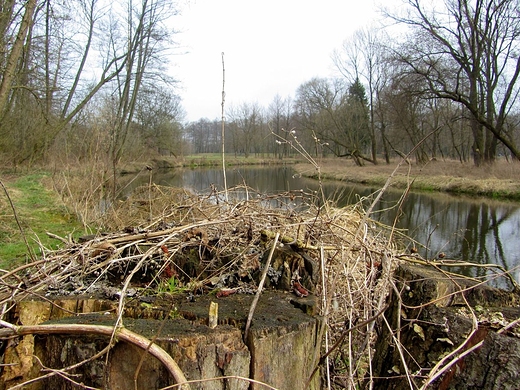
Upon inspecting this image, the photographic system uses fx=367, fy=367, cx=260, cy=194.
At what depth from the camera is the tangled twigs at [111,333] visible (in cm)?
129

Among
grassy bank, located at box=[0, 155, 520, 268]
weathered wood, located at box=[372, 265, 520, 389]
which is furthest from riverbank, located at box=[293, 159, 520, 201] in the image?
weathered wood, located at box=[372, 265, 520, 389]

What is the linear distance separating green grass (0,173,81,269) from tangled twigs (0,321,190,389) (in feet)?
7.44

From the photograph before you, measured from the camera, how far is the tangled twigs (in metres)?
1.29

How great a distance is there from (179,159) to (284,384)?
40892 millimetres

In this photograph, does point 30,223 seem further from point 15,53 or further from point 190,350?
point 190,350

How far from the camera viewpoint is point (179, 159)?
4112 cm

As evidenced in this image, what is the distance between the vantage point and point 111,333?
1.35 m

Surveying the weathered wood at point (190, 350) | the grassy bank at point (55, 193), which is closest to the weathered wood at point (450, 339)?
the weathered wood at point (190, 350)

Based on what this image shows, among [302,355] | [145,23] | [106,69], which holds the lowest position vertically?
[302,355]

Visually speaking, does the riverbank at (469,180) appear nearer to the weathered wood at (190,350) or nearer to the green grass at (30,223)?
the green grass at (30,223)

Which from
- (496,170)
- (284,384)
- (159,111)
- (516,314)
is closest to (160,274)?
(284,384)

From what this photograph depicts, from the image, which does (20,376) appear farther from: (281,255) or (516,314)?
(516,314)

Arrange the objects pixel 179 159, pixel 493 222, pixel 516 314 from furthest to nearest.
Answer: pixel 179 159 → pixel 493 222 → pixel 516 314

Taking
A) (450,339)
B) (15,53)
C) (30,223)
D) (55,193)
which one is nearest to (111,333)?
(450,339)
